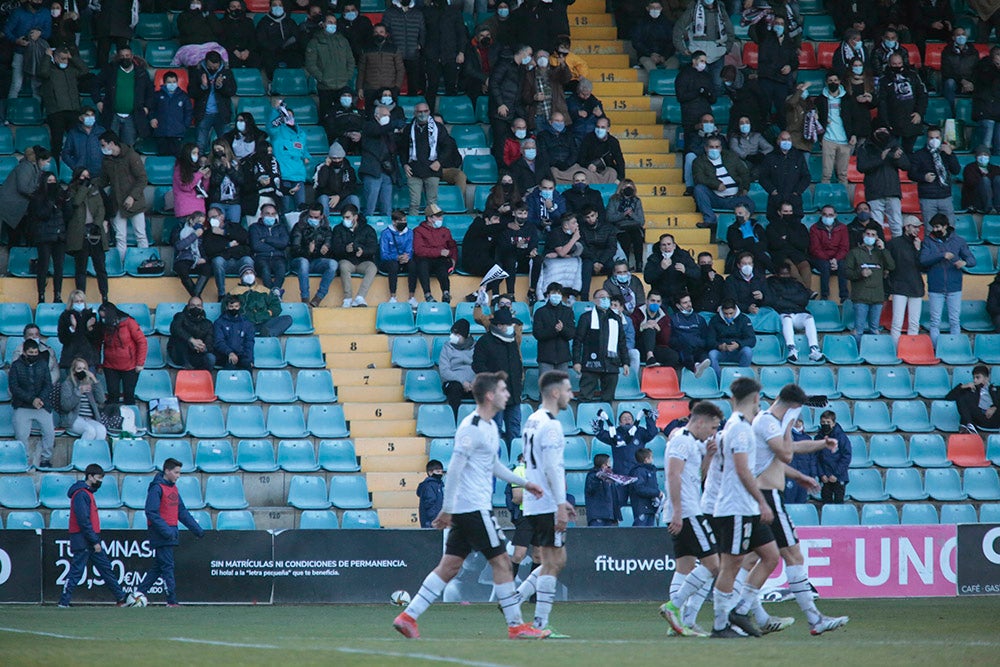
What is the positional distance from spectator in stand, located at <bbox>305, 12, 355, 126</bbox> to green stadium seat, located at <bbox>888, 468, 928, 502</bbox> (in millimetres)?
10862

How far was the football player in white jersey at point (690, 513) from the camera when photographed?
Result: 13.0m

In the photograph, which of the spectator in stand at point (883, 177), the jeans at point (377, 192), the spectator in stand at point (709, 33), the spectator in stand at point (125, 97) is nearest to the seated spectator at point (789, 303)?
the spectator in stand at point (883, 177)

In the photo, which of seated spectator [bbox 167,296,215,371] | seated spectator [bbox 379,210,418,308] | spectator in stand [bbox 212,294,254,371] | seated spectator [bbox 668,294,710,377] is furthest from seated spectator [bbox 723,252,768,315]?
seated spectator [bbox 167,296,215,371]

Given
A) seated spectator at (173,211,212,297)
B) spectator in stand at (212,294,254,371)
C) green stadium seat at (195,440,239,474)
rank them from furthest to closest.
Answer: seated spectator at (173,211,212,297) < spectator in stand at (212,294,254,371) < green stadium seat at (195,440,239,474)

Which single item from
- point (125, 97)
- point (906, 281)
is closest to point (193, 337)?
point (125, 97)

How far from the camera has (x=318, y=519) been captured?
21219 mm

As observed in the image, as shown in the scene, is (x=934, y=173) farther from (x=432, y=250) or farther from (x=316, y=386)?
(x=316, y=386)

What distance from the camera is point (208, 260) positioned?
23.5 m

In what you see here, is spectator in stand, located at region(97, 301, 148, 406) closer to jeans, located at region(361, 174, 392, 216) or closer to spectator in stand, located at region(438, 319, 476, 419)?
spectator in stand, located at region(438, 319, 476, 419)

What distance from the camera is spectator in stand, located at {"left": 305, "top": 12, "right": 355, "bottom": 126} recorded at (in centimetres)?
2566

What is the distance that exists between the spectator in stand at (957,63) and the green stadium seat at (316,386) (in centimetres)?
1364

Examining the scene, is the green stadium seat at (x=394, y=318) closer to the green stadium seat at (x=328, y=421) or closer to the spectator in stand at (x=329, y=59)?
the green stadium seat at (x=328, y=421)

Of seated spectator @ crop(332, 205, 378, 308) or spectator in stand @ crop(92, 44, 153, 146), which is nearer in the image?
seated spectator @ crop(332, 205, 378, 308)

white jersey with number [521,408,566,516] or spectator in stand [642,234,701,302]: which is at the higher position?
spectator in stand [642,234,701,302]
